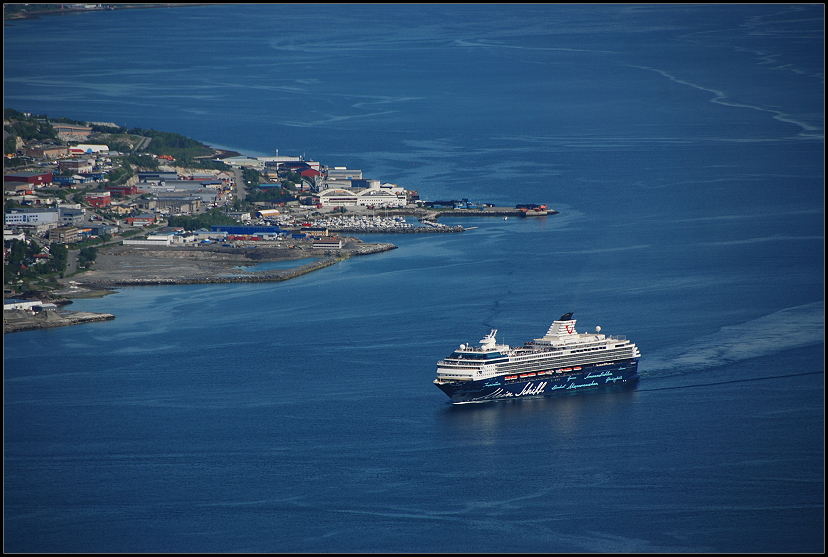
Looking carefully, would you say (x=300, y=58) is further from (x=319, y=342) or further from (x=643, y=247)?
(x=319, y=342)

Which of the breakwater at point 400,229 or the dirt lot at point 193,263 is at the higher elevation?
the breakwater at point 400,229

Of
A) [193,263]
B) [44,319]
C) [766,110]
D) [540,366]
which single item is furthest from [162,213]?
[766,110]

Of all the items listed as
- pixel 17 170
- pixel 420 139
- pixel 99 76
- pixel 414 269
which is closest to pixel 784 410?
pixel 414 269

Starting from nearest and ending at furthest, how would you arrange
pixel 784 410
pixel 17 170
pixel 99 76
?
pixel 784 410
pixel 17 170
pixel 99 76

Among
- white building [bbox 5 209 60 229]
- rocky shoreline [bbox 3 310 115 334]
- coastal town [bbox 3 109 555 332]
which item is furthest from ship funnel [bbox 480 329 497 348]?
white building [bbox 5 209 60 229]

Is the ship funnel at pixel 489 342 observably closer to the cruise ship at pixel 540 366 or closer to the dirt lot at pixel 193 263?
the cruise ship at pixel 540 366

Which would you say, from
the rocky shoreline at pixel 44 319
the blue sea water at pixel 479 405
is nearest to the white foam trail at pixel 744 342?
the blue sea water at pixel 479 405
